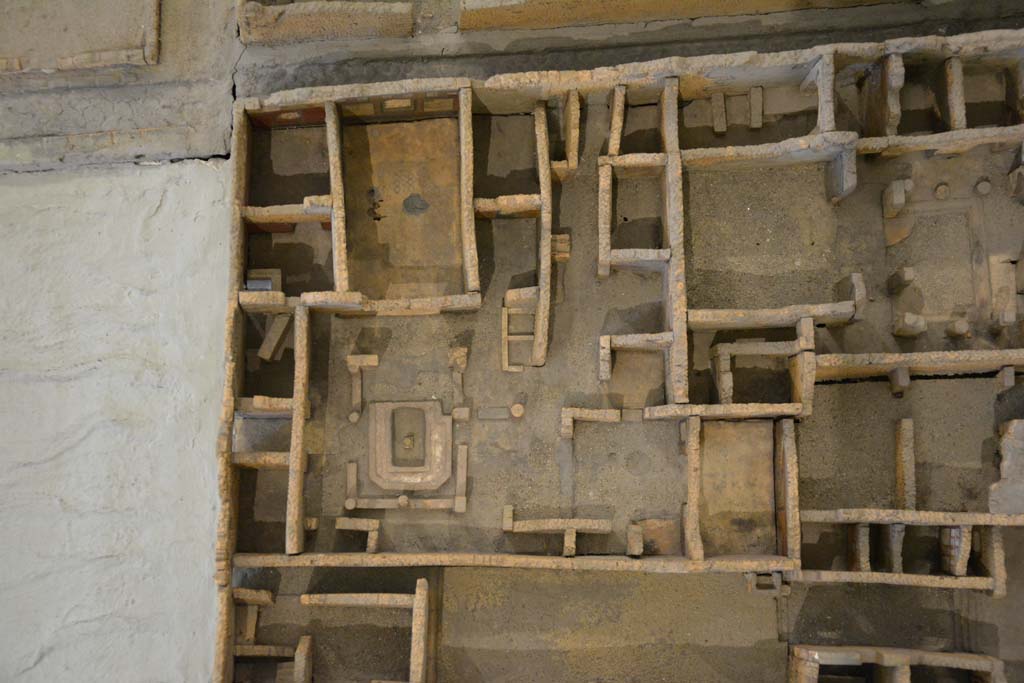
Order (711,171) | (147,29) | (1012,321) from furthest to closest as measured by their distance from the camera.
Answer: (147,29) → (711,171) → (1012,321)

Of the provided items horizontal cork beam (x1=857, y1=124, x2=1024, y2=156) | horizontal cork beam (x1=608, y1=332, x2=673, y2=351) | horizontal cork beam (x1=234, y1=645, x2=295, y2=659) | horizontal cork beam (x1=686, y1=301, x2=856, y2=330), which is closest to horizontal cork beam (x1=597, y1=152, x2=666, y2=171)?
horizontal cork beam (x1=686, y1=301, x2=856, y2=330)

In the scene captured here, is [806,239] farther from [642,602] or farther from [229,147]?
[229,147]

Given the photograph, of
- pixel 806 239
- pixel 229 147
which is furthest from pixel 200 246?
pixel 806 239

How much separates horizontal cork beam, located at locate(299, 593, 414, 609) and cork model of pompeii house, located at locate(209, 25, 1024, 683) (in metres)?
0.02

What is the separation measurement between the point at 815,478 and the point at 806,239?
1786 millimetres

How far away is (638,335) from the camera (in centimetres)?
511

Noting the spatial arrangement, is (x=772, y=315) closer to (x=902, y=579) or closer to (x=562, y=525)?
(x=902, y=579)

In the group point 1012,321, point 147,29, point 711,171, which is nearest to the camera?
point 1012,321

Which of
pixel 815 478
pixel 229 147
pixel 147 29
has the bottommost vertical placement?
pixel 815 478

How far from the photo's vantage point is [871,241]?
5348 millimetres

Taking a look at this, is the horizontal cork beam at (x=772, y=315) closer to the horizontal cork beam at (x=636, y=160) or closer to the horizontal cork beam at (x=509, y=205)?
the horizontal cork beam at (x=636, y=160)

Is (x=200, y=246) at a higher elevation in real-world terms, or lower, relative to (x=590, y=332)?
higher

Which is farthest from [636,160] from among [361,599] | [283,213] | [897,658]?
[897,658]

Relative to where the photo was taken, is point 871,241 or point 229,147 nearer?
point 871,241
